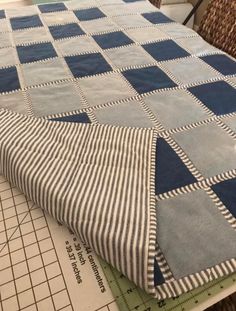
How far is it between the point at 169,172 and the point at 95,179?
0.58 ft

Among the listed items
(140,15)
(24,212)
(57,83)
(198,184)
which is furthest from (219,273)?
(140,15)

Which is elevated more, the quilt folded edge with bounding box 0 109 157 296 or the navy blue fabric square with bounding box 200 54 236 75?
the navy blue fabric square with bounding box 200 54 236 75

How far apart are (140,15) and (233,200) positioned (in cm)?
118

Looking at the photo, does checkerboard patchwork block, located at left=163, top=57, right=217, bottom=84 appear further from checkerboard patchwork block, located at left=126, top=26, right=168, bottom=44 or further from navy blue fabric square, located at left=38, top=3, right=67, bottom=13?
navy blue fabric square, located at left=38, top=3, right=67, bottom=13

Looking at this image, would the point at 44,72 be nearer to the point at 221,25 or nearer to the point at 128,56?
the point at 128,56

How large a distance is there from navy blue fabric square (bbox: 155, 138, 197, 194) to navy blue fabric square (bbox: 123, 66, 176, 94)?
0.29 m

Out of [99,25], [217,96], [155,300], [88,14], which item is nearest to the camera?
[155,300]

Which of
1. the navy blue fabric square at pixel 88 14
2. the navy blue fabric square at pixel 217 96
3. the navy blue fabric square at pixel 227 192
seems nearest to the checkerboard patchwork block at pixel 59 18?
the navy blue fabric square at pixel 88 14

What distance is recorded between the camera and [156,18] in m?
1.46

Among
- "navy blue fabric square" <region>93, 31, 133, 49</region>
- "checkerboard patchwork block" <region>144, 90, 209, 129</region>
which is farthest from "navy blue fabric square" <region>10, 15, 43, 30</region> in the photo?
"checkerboard patchwork block" <region>144, 90, 209, 129</region>

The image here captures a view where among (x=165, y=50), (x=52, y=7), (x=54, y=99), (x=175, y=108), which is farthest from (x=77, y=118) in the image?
(x=52, y=7)

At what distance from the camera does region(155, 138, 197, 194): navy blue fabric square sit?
65 cm

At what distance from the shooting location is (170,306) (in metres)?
0.48

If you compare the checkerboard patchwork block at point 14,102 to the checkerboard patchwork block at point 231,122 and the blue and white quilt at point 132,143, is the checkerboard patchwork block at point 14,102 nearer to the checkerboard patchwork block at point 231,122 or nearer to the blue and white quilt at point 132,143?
the blue and white quilt at point 132,143
